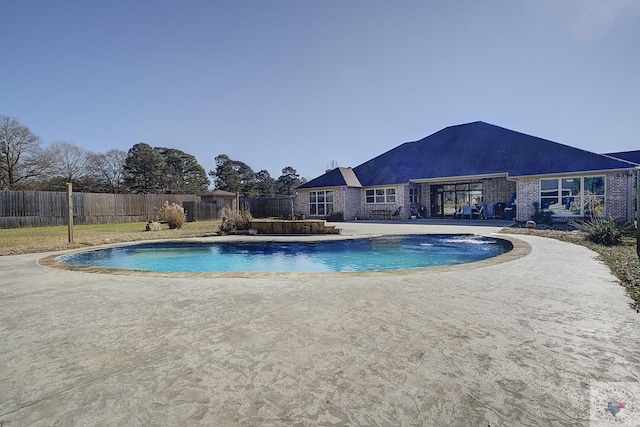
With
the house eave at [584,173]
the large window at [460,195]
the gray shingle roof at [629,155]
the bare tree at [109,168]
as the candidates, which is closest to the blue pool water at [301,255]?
the house eave at [584,173]

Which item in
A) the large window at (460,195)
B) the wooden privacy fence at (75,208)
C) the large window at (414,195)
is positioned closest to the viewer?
the wooden privacy fence at (75,208)

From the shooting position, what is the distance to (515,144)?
19.5 m

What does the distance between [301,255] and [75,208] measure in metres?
16.9

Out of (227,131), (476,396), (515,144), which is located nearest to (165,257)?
(476,396)

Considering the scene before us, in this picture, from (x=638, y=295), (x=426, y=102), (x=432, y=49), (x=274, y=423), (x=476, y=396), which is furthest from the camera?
(x=426, y=102)

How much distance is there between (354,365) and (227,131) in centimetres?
2109

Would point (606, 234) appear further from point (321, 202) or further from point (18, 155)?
point (18, 155)

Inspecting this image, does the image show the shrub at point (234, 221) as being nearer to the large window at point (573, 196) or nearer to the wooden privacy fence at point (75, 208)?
the wooden privacy fence at point (75, 208)

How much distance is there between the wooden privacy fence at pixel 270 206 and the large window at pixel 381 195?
6.42m

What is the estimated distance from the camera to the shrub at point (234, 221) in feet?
46.0

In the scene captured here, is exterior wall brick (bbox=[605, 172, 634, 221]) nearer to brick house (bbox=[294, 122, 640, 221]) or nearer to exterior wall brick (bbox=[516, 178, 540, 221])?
brick house (bbox=[294, 122, 640, 221])

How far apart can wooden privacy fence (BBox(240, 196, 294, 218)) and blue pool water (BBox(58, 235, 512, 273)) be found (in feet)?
47.6

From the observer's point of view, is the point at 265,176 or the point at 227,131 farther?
the point at 265,176

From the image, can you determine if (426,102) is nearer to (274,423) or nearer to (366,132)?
(366,132)
